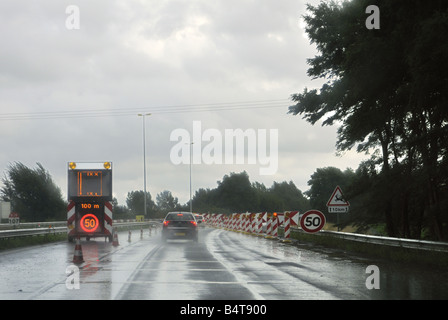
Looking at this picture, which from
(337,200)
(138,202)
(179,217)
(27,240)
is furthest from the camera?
(138,202)

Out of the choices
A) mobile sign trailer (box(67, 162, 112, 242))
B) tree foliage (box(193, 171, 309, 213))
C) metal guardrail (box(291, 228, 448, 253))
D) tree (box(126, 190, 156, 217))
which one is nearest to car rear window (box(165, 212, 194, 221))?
mobile sign trailer (box(67, 162, 112, 242))

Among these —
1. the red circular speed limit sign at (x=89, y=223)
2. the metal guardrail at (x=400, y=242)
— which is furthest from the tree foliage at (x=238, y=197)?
the metal guardrail at (x=400, y=242)

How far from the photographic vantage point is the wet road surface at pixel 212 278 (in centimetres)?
1109

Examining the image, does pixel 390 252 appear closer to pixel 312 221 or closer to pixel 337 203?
pixel 337 203

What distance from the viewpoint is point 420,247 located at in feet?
59.4

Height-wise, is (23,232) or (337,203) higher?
(337,203)

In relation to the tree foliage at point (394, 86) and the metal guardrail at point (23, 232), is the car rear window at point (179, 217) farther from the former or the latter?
the tree foliage at point (394, 86)

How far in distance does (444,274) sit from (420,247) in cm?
351

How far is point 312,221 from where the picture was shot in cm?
2809

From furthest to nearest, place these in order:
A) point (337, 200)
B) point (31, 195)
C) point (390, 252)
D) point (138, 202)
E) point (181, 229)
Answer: point (138, 202) → point (31, 195) → point (181, 229) → point (337, 200) → point (390, 252)

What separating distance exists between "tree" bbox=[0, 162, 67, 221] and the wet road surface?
211 ft

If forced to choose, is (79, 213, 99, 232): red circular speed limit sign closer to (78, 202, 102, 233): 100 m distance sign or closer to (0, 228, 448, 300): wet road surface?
(78, 202, 102, 233): 100 m distance sign

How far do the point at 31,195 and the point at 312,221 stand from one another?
62.0 metres

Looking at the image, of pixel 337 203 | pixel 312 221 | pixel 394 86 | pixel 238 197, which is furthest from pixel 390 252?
pixel 238 197
